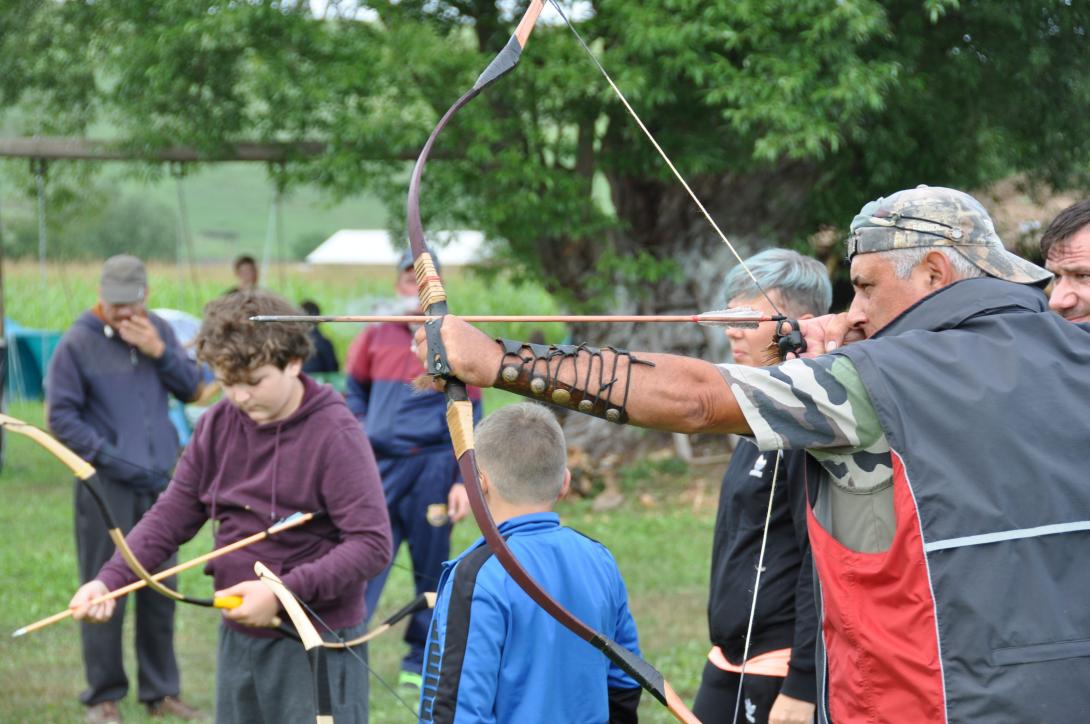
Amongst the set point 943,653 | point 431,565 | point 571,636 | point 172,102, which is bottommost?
point 431,565

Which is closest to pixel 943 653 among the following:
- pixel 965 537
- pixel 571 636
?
pixel 965 537

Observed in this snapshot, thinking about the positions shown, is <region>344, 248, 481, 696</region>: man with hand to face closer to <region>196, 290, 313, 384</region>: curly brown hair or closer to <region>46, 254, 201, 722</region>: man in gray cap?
<region>46, 254, 201, 722</region>: man in gray cap

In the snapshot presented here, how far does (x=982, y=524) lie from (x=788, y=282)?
1087 millimetres

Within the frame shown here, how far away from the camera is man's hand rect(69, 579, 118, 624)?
3.34 meters

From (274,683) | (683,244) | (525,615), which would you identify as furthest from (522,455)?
(683,244)

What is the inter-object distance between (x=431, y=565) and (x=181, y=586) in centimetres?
252

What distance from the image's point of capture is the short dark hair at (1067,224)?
2.99m

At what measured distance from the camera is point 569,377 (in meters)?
1.98

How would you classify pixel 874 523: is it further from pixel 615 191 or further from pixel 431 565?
pixel 615 191

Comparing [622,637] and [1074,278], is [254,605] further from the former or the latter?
[1074,278]

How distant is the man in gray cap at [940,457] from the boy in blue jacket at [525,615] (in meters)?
0.65

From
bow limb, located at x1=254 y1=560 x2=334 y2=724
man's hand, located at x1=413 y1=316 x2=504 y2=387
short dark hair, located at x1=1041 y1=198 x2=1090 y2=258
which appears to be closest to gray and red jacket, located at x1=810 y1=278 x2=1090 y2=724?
man's hand, located at x1=413 y1=316 x2=504 y2=387

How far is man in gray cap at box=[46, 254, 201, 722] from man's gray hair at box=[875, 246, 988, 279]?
3.62 meters

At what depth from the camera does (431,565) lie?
568 centimetres
